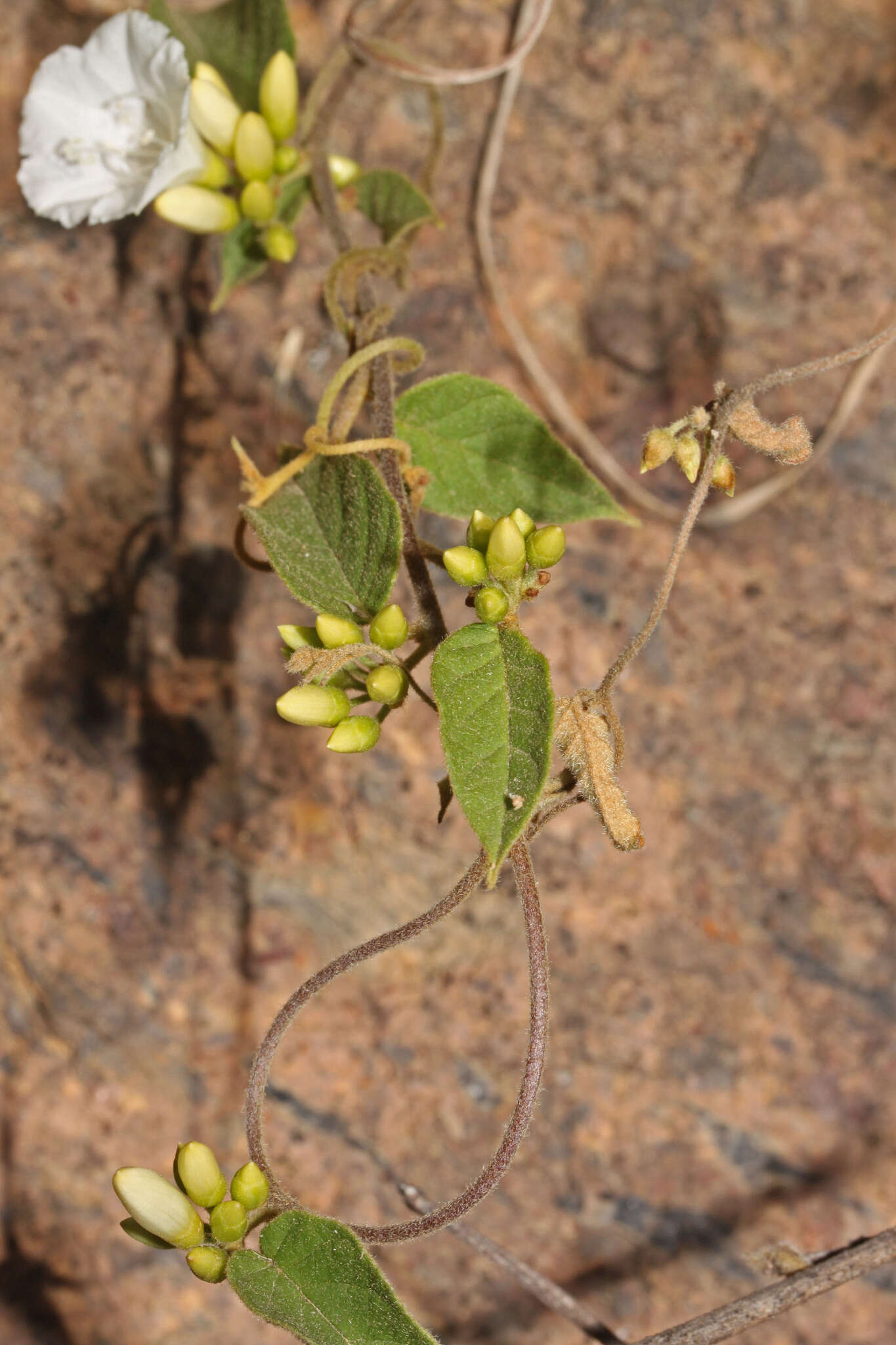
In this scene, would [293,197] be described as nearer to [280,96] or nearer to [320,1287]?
[280,96]

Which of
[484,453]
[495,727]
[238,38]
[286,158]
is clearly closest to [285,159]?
[286,158]

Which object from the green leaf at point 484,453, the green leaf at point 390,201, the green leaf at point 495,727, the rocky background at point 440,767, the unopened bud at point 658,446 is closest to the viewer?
the green leaf at point 495,727

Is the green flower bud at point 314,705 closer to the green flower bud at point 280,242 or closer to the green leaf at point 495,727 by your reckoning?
the green leaf at point 495,727

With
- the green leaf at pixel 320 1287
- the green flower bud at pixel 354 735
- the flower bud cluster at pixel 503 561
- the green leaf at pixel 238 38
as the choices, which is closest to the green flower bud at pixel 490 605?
the flower bud cluster at pixel 503 561

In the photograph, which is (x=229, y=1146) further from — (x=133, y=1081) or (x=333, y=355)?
(x=333, y=355)

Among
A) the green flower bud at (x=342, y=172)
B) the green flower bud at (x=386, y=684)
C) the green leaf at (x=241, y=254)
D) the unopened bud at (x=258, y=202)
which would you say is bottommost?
the green flower bud at (x=386, y=684)

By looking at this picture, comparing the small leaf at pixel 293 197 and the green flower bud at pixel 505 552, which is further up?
the small leaf at pixel 293 197

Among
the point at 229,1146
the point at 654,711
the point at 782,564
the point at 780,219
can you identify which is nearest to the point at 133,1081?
the point at 229,1146

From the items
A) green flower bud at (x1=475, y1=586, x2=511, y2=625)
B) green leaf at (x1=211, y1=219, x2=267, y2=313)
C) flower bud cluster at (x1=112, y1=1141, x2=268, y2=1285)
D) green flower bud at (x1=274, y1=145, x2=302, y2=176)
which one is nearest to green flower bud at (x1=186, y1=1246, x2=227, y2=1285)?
flower bud cluster at (x1=112, y1=1141, x2=268, y2=1285)
